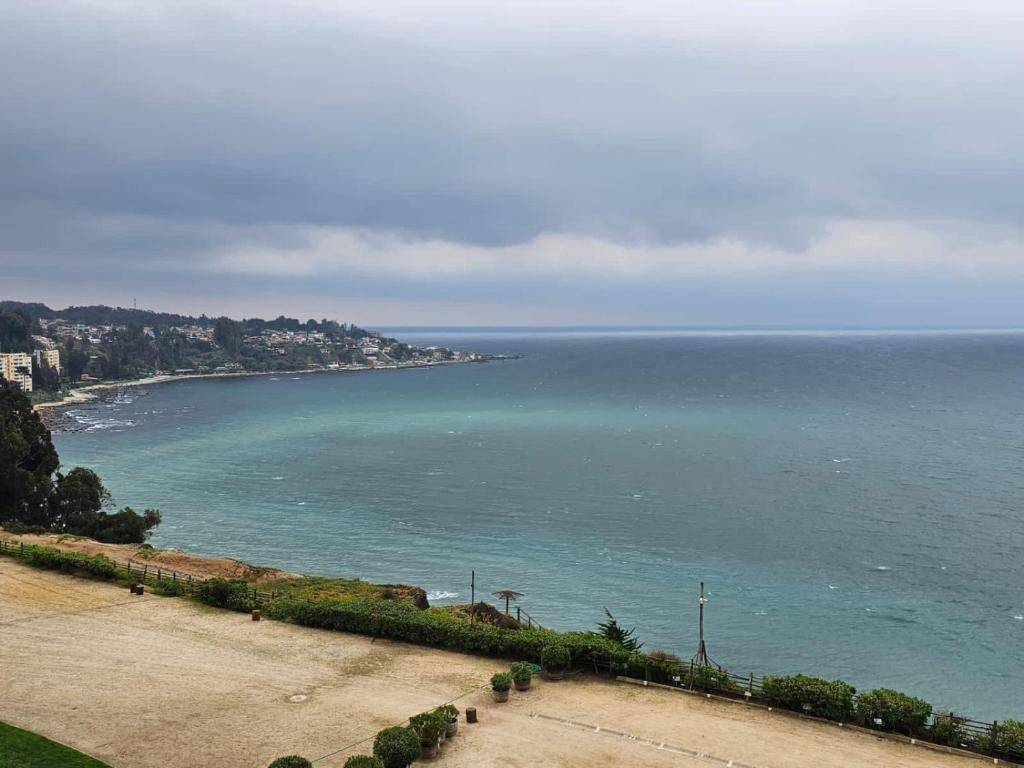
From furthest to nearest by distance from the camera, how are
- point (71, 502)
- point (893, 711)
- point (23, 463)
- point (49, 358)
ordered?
point (49, 358), point (23, 463), point (71, 502), point (893, 711)

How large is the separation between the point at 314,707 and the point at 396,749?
540cm

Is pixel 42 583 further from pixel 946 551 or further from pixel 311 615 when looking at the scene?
pixel 946 551

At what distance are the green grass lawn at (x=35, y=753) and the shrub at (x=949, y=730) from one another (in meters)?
23.4

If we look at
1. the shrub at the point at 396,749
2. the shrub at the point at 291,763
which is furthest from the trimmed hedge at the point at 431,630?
the shrub at the point at 291,763

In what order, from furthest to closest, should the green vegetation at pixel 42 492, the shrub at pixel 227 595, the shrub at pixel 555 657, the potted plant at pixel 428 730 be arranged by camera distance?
the green vegetation at pixel 42 492 < the shrub at pixel 227 595 < the shrub at pixel 555 657 < the potted plant at pixel 428 730

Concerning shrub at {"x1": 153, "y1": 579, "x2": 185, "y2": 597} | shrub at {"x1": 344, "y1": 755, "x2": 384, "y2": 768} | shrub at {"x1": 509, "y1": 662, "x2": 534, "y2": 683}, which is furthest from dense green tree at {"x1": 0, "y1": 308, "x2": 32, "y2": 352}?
shrub at {"x1": 344, "y1": 755, "x2": 384, "y2": 768}

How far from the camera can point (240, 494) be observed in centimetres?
6819

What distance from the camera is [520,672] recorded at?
928 inches

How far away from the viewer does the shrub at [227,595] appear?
30.7 meters

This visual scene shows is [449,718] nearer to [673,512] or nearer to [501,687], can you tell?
[501,687]

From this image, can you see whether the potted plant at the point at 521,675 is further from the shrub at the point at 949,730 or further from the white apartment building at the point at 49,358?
the white apartment building at the point at 49,358

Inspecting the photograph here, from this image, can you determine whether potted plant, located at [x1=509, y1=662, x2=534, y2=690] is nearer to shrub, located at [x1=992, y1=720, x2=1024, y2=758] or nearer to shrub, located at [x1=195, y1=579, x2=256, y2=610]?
shrub, located at [x1=195, y1=579, x2=256, y2=610]

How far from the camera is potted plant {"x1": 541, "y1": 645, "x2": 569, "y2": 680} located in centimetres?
2434

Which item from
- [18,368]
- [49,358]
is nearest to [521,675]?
[18,368]
